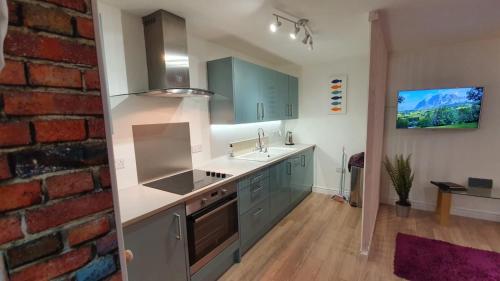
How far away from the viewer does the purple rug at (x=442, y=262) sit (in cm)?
204

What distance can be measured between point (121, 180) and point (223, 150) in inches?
50.6

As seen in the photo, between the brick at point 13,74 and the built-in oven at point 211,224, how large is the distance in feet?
4.34

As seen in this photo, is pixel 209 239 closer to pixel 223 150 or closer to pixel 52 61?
pixel 223 150

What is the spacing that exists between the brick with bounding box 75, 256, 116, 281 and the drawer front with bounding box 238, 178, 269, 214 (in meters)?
1.55

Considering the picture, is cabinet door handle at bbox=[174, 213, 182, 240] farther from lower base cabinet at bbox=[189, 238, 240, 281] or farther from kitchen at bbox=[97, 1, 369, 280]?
lower base cabinet at bbox=[189, 238, 240, 281]

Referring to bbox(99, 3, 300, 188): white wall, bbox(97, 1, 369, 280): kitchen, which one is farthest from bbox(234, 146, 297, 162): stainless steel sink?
bbox(99, 3, 300, 188): white wall

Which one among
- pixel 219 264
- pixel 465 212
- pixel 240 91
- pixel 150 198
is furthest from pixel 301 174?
pixel 150 198

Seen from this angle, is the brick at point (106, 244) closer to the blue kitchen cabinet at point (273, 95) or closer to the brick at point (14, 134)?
the brick at point (14, 134)

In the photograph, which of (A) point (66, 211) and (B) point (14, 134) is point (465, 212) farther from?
(B) point (14, 134)

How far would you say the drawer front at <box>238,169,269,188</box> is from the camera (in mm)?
2268

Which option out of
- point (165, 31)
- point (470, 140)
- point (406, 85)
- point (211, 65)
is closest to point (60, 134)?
point (165, 31)

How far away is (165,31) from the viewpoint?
6.27 ft

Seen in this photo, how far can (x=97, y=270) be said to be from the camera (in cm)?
68

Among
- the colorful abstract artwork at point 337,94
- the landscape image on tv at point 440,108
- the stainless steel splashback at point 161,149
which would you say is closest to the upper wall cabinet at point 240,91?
the stainless steel splashback at point 161,149
